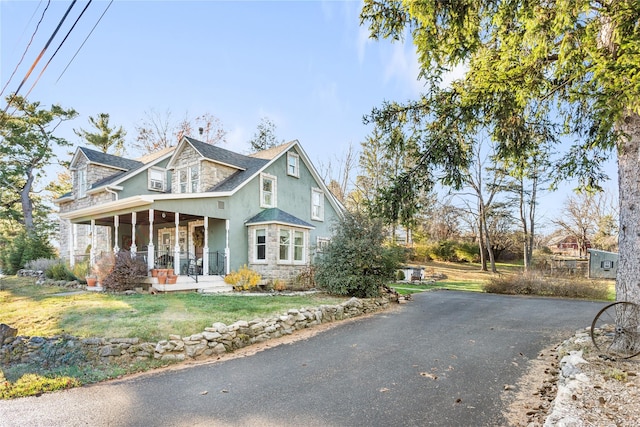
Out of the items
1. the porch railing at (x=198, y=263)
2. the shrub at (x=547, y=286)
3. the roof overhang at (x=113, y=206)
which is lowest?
the shrub at (x=547, y=286)

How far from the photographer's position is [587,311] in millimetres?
11320

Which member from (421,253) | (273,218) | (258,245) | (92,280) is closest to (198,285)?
(258,245)

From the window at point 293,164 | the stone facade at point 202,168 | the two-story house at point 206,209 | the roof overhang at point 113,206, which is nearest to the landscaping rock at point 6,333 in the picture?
the two-story house at point 206,209

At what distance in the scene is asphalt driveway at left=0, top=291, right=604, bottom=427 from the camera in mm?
4094

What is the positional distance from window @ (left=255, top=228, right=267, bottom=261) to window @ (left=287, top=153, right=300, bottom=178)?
3.92 meters

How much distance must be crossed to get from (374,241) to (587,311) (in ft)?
23.2

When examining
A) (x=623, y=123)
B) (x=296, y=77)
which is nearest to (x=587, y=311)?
(x=623, y=123)

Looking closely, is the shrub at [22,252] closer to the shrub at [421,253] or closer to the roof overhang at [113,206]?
the roof overhang at [113,206]

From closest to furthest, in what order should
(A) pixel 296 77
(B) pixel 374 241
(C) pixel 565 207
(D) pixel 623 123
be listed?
(D) pixel 623 123 < (B) pixel 374 241 < (A) pixel 296 77 < (C) pixel 565 207

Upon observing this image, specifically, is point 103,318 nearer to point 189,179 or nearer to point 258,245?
point 258,245

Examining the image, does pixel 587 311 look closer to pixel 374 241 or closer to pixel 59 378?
pixel 374 241

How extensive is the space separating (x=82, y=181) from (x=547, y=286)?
79.1 ft

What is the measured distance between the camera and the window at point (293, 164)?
18.2 meters

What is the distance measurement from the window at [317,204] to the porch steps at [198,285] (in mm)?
7033
